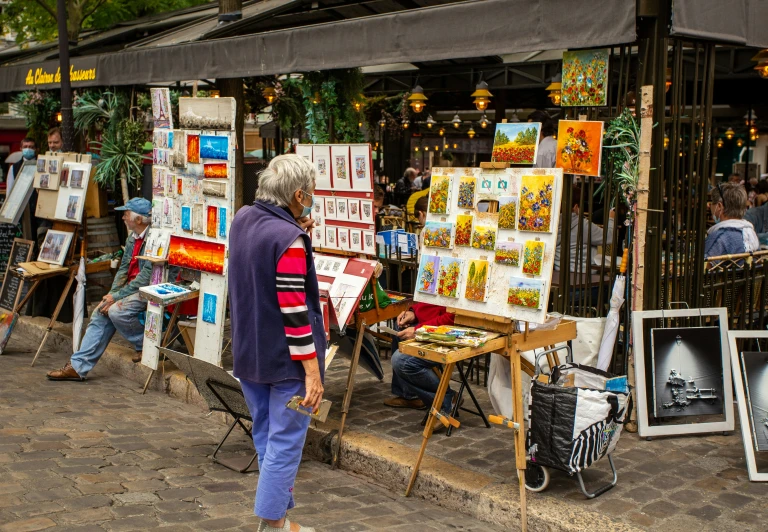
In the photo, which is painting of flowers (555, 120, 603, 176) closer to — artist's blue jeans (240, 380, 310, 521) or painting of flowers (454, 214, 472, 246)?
painting of flowers (454, 214, 472, 246)

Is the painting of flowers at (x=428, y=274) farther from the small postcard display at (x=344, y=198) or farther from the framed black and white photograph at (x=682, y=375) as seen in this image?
the framed black and white photograph at (x=682, y=375)

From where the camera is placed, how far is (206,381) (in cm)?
538

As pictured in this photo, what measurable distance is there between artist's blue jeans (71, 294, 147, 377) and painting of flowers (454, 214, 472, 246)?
3497 millimetres

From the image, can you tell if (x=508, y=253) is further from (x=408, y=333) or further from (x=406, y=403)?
(x=406, y=403)

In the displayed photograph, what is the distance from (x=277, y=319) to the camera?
380 centimetres

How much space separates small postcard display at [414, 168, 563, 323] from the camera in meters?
4.52

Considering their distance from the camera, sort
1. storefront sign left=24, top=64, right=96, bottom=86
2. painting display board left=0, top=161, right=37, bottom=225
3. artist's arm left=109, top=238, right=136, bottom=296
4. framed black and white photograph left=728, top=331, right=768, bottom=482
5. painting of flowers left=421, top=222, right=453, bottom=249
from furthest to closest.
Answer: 1. storefront sign left=24, top=64, right=96, bottom=86
2. painting display board left=0, top=161, right=37, bottom=225
3. artist's arm left=109, top=238, right=136, bottom=296
4. painting of flowers left=421, top=222, right=453, bottom=249
5. framed black and white photograph left=728, top=331, right=768, bottom=482

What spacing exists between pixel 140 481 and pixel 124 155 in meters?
5.15

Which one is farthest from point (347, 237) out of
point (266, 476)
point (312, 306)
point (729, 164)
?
point (729, 164)

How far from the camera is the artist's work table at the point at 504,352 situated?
436 centimetres

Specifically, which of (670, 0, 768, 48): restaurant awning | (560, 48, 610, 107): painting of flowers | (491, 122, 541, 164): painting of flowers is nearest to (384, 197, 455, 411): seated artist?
(491, 122, 541, 164): painting of flowers

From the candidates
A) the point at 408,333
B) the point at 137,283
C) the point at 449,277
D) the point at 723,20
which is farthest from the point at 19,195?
the point at 723,20

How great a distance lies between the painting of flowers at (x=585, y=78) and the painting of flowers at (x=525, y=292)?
165 cm

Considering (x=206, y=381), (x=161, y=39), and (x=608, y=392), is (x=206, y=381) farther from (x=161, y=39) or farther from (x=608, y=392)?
(x=161, y=39)
